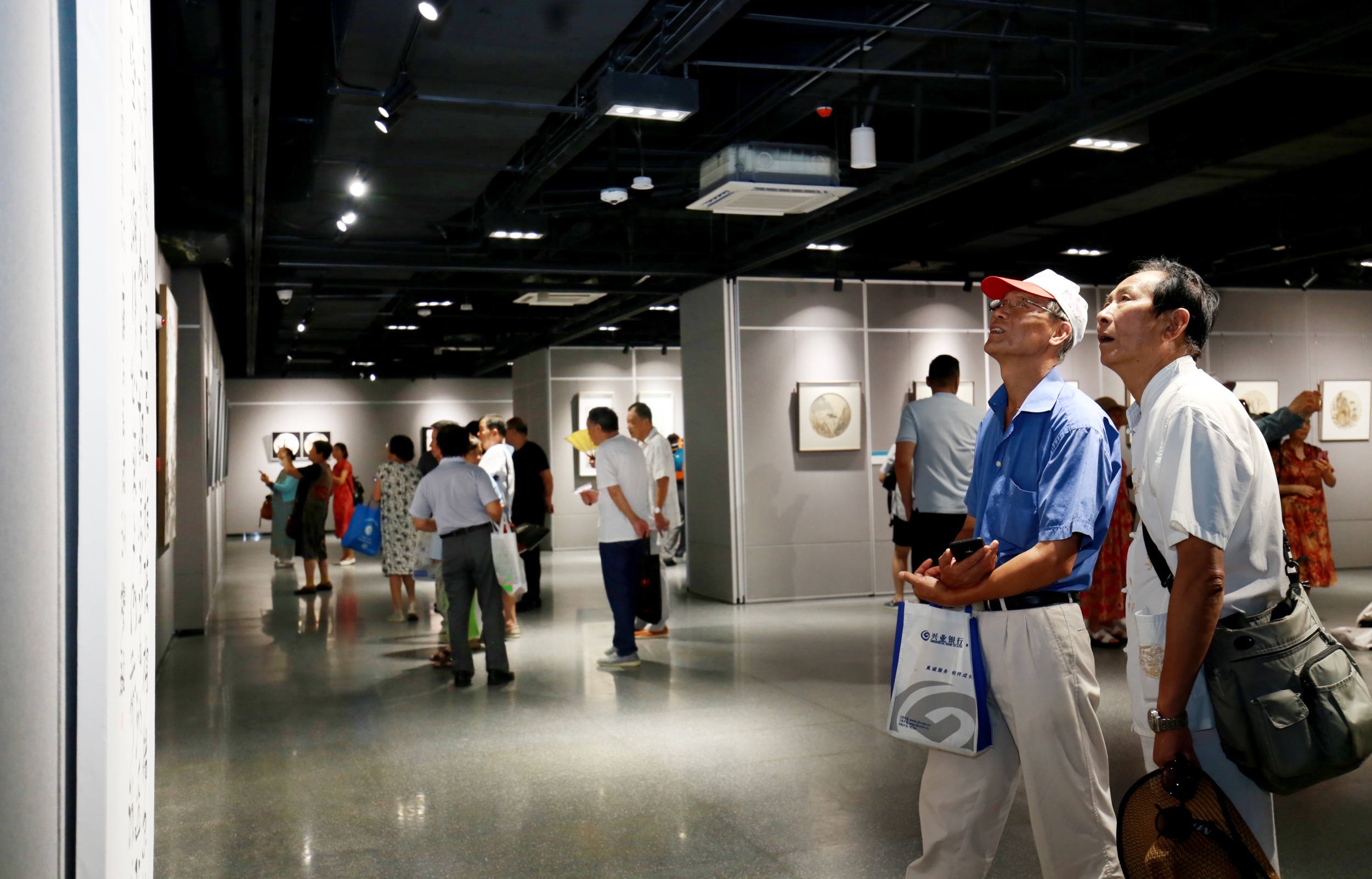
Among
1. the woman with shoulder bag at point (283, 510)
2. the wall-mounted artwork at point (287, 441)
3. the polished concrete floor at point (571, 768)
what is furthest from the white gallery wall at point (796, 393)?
the wall-mounted artwork at point (287, 441)

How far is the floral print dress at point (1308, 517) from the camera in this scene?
30.3 feet

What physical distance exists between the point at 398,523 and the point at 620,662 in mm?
3698

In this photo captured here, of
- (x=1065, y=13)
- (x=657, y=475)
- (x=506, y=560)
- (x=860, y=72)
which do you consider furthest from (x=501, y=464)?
(x=1065, y=13)

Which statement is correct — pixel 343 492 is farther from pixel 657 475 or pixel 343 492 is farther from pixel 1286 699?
pixel 1286 699

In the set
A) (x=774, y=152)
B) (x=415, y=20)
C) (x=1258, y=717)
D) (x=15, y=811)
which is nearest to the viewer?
(x=15, y=811)

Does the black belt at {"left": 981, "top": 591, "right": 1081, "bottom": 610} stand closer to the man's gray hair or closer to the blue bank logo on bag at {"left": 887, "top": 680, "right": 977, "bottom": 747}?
the blue bank logo on bag at {"left": 887, "top": 680, "right": 977, "bottom": 747}

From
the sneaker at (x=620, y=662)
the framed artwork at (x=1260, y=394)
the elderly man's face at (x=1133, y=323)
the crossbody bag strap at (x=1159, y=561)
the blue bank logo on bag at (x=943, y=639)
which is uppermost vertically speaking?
the framed artwork at (x=1260, y=394)

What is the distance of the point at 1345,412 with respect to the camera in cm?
1305

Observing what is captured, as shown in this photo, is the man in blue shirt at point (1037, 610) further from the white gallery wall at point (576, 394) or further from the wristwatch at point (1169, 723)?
the white gallery wall at point (576, 394)

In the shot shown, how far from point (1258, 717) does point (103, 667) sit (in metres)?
1.96

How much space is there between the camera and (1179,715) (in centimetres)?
208

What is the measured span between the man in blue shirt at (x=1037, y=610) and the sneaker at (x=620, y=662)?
197 inches

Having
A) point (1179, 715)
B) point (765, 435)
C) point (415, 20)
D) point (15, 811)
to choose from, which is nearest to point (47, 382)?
point (15, 811)

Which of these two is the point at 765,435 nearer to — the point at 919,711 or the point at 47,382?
the point at 919,711
